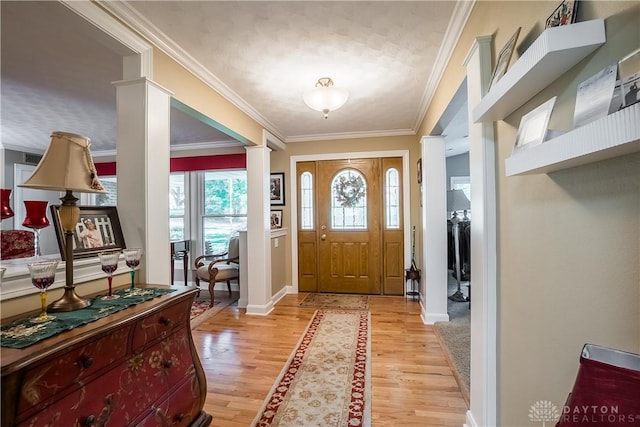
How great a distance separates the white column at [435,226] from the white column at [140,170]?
268 cm

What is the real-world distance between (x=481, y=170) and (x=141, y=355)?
5.78 ft

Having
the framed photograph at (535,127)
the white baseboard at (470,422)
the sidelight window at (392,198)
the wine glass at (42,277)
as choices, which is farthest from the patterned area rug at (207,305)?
the framed photograph at (535,127)

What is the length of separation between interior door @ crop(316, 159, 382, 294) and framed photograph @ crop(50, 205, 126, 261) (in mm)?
3021

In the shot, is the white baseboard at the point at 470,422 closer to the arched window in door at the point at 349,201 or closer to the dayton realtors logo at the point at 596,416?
the dayton realtors logo at the point at 596,416

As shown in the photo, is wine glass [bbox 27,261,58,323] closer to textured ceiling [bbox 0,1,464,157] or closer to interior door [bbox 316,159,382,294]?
textured ceiling [bbox 0,1,464,157]

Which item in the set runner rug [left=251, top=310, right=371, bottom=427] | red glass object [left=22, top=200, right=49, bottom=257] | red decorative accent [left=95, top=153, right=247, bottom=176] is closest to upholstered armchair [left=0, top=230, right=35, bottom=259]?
red glass object [left=22, top=200, right=49, bottom=257]

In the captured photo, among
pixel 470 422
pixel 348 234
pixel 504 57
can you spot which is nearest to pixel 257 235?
pixel 348 234

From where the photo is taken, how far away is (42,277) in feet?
3.31

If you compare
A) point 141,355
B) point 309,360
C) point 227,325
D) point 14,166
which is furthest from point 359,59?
point 14,166

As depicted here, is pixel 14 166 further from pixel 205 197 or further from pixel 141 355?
pixel 141 355

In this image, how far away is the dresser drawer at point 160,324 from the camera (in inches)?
45.5

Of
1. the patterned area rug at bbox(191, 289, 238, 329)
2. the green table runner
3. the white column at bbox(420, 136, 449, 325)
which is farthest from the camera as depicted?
the patterned area rug at bbox(191, 289, 238, 329)

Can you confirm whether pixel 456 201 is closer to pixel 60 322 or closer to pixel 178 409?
pixel 178 409

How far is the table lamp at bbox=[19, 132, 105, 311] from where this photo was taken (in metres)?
1.10
